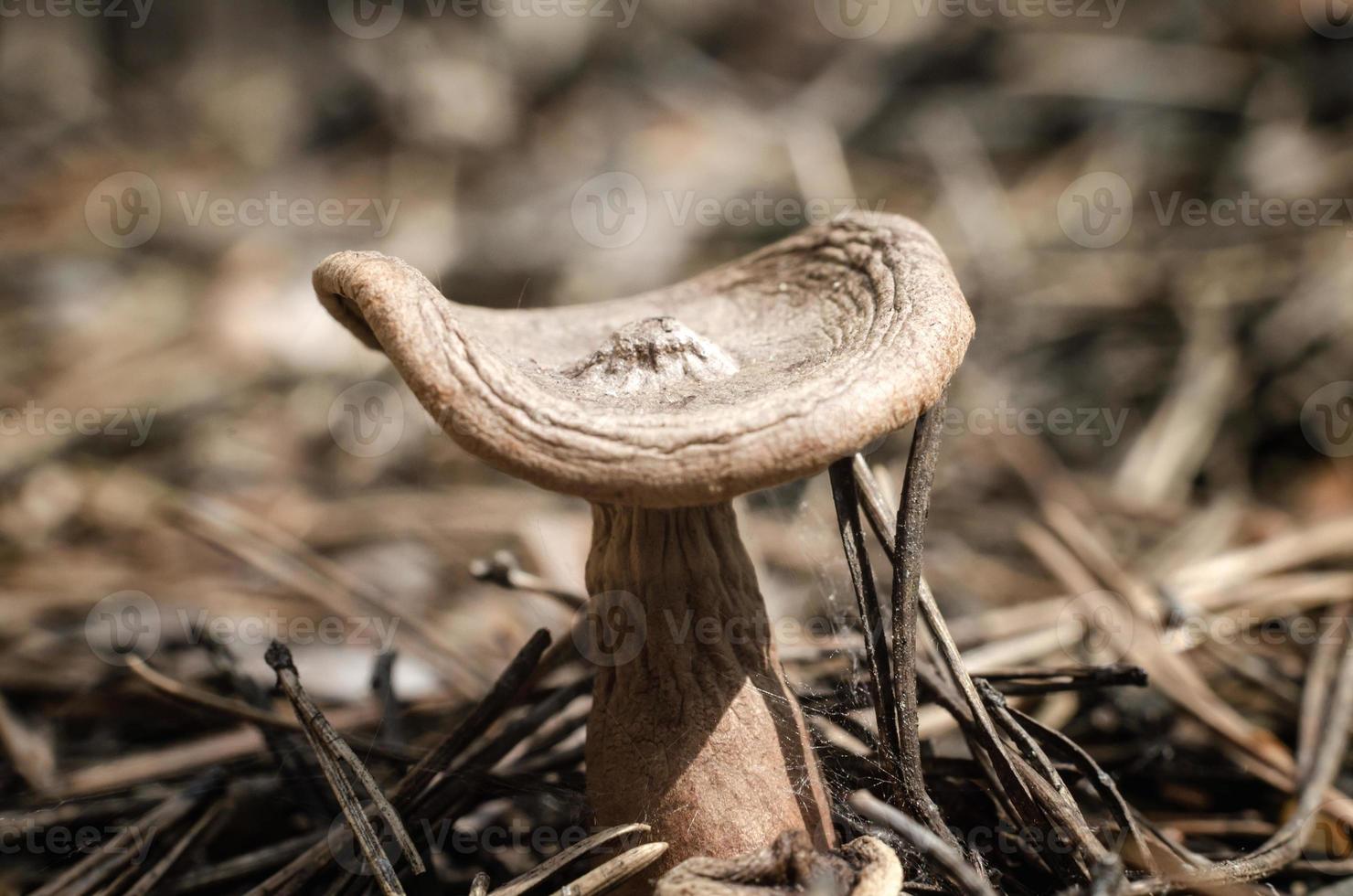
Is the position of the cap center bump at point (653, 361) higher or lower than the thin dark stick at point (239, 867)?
higher

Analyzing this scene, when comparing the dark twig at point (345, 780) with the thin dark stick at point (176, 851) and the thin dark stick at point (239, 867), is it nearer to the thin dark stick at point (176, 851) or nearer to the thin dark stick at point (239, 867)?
the thin dark stick at point (239, 867)

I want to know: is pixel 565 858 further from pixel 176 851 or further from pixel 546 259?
pixel 546 259

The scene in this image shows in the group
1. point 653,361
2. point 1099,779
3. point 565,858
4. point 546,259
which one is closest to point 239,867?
point 565,858

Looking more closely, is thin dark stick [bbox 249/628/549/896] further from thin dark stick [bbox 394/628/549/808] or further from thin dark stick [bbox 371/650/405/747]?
thin dark stick [bbox 371/650/405/747]

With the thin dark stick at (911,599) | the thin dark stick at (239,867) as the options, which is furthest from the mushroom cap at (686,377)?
the thin dark stick at (239,867)

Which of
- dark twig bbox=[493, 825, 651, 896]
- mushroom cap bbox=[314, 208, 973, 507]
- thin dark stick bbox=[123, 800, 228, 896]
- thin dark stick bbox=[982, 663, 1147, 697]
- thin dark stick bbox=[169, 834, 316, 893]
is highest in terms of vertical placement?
mushroom cap bbox=[314, 208, 973, 507]

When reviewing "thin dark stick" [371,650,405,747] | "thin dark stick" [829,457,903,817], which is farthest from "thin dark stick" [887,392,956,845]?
"thin dark stick" [371,650,405,747]
